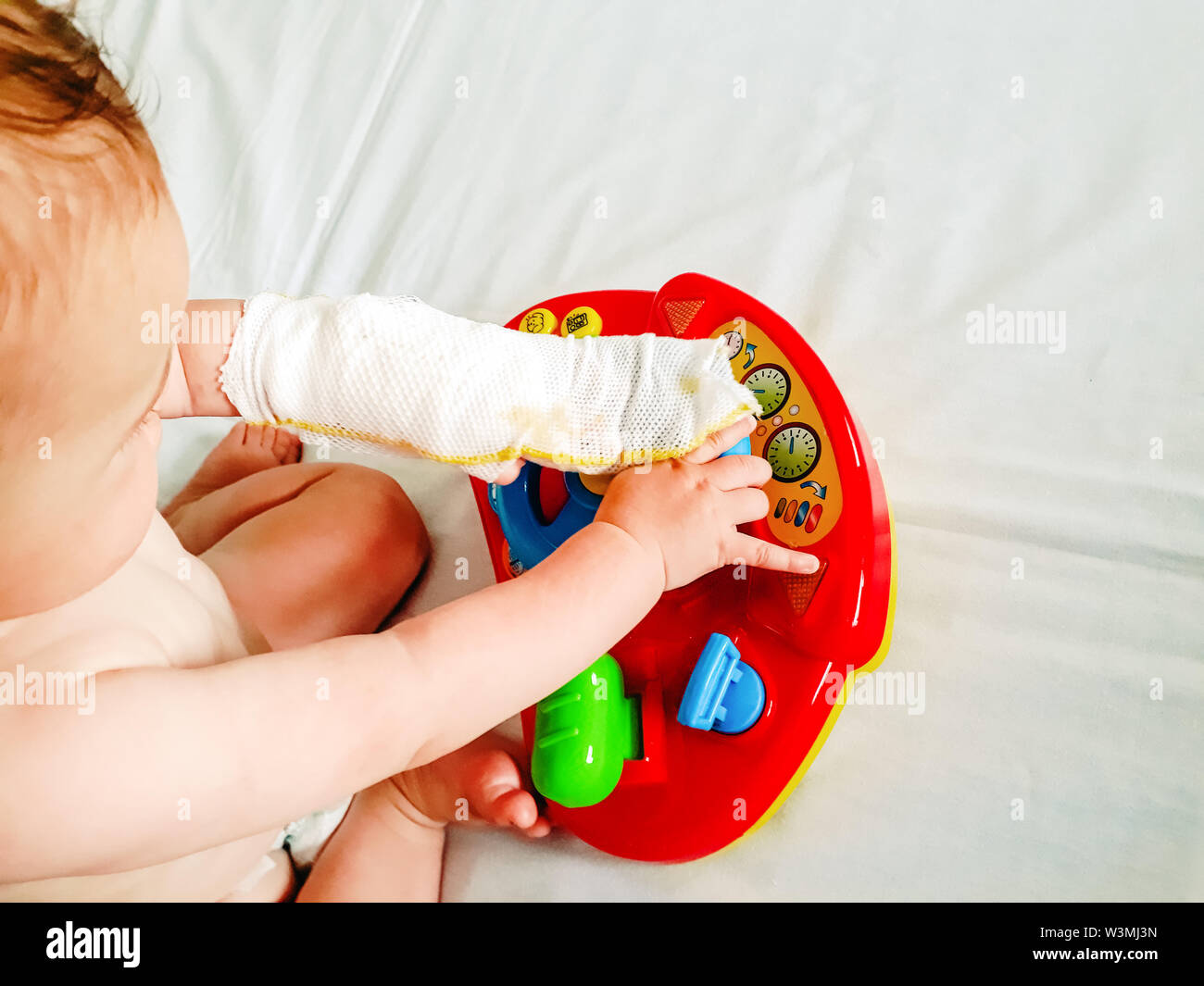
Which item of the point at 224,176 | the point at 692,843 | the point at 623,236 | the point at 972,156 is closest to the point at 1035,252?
the point at 972,156

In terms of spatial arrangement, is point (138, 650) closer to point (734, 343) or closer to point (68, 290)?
point (68, 290)

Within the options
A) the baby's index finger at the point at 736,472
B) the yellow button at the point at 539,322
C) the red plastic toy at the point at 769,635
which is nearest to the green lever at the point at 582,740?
the red plastic toy at the point at 769,635

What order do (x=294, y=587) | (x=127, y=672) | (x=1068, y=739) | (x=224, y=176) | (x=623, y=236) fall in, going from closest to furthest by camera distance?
1. (x=127, y=672)
2. (x=1068, y=739)
3. (x=294, y=587)
4. (x=623, y=236)
5. (x=224, y=176)

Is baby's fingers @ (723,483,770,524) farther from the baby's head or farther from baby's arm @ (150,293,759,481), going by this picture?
the baby's head

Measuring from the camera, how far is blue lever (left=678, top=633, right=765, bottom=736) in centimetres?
52

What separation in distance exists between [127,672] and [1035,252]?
617mm

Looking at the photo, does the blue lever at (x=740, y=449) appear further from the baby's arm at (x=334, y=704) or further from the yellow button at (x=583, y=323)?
the yellow button at (x=583, y=323)

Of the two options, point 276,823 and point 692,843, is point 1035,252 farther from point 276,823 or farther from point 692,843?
point 276,823

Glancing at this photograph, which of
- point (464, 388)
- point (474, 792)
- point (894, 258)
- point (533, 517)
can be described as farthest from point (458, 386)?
point (894, 258)

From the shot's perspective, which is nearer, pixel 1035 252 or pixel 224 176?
pixel 1035 252

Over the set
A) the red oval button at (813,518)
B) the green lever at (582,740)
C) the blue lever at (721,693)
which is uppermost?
the red oval button at (813,518)

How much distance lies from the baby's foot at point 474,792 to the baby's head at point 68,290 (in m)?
0.26

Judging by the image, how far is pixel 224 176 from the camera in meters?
0.87

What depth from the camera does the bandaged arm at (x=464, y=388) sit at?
0.49 metres
